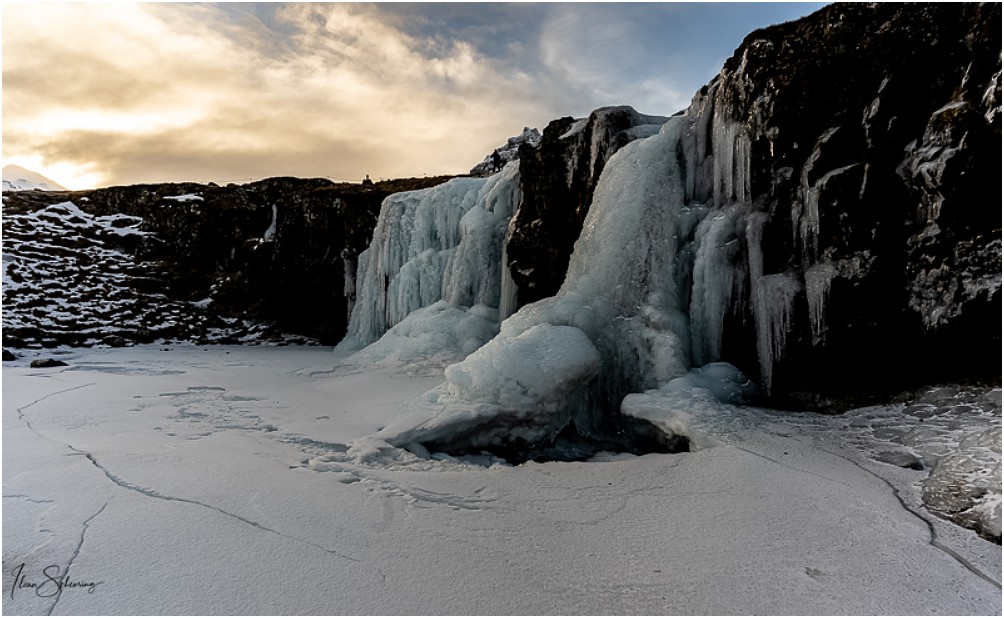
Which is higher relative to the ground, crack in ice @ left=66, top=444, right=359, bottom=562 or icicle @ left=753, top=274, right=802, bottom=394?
icicle @ left=753, top=274, right=802, bottom=394

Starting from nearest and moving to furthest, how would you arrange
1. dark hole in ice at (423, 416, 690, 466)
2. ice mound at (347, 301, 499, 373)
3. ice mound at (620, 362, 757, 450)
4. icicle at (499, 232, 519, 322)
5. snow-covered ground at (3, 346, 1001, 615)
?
snow-covered ground at (3, 346, 1001, 615) → ice mound at (620, 362, 757, 450) → dark hole in ice at (423, 416, 690, 466) → ice mound at (347, 301, 499, 373) → icicle at (499, 232, 519, 322)

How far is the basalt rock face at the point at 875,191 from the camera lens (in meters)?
5.34

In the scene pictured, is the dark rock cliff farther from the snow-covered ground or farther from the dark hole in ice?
the dark hole in ice

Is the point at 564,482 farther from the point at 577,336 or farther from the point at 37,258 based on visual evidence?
the point at 37,258

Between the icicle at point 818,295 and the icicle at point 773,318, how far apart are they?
7.1 inches

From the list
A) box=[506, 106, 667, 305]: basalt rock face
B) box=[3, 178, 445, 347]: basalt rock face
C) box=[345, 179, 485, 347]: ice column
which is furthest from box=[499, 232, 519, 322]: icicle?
box=[3, 178, 445, 347]: basalt rock face

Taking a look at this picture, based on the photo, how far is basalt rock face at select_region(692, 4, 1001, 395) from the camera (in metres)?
5.34

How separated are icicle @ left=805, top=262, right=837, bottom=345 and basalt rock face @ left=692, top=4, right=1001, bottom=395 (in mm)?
16

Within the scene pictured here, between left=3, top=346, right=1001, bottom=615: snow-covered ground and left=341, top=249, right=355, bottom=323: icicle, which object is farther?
left=341, top=249, right=355, bottom=323: icicle

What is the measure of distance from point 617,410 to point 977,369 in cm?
396

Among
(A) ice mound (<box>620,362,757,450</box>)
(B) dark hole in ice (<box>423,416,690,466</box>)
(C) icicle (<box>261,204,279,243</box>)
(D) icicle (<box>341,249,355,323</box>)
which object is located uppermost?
(C) icicle (<box>261,204,279,243</box>)

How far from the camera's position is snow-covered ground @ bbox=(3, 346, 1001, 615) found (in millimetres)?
2369

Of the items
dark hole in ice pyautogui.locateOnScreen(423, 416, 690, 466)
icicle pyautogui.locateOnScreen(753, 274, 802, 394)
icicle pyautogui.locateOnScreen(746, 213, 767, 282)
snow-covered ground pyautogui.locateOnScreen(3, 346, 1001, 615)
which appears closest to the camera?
snow-covered ground pyautogui.locateOnScreen(3, 346, 1001, 615)

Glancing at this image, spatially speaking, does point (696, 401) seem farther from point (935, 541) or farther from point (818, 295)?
point (935, 541)
